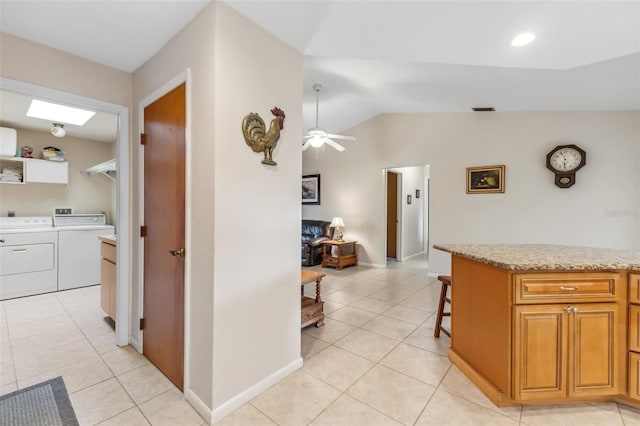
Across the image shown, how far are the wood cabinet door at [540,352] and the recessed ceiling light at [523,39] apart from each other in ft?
6.55

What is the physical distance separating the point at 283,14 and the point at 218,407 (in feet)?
7.80

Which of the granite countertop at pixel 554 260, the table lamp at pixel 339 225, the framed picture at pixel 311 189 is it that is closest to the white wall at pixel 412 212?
the table lamp at pixel 339 225

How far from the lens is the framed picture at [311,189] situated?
655cm

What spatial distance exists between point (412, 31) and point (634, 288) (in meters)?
2.18

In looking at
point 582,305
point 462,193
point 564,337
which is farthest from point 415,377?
point 462,193

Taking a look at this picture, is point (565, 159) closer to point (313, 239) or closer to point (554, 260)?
point (554, 260)

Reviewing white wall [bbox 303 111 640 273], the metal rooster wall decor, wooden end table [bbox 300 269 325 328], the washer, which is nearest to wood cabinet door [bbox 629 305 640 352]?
wooden end table [bbox 300 269 325 328]

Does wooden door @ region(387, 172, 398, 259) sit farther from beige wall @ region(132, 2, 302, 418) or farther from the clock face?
beige wall @ region(132, 2, 302, 418)

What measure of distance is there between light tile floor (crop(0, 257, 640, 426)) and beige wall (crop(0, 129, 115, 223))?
5.55ft

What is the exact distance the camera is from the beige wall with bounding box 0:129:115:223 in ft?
13.2

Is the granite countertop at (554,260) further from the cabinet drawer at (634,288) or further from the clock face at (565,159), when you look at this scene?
the clock face at (565,159)

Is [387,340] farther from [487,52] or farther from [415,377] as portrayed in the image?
[487,52]

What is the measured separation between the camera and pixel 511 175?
4254 millimetres

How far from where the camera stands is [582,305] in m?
1.63
